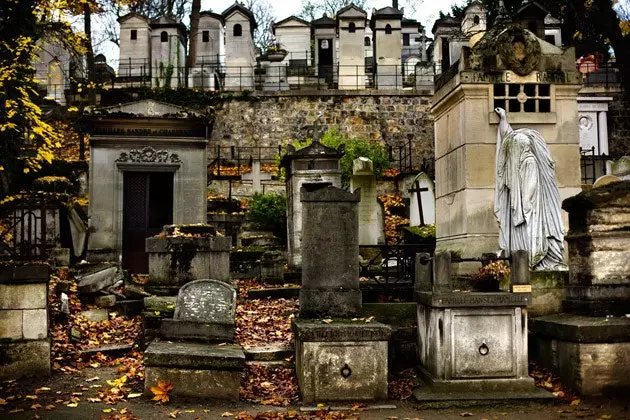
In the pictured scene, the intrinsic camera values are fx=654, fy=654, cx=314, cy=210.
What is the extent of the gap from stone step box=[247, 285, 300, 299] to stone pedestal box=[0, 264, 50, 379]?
4.33m

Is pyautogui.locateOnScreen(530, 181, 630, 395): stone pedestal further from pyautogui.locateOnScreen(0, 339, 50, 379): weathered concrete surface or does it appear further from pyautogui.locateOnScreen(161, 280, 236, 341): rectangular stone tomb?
pyautogui.locateOnScreen(0, 339, 50, 379): weathered concrete surface

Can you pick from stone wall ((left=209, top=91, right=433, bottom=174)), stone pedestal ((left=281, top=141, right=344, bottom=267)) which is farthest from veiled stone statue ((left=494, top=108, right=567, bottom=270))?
stone wall ((left=209, top=91, right=433, bottom=174))

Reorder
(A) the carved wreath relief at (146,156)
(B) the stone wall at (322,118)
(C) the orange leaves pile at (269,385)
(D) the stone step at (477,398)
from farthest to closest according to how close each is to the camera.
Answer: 1. (B) the stone wall at (322,118)
2. (A) the carved wreath relief at (146,156)
3. (C) the orange leaves pile at (269,385)
4. (D) the stone step at (477,398)

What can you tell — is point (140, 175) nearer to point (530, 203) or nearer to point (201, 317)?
point (201, 317)

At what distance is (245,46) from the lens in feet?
100

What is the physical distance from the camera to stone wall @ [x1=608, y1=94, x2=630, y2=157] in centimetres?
2930

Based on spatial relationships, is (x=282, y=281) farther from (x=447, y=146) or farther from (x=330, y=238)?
(x=330, y=238)

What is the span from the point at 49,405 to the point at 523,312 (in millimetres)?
4674

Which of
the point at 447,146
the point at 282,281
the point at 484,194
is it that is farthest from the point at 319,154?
the point at 484,194

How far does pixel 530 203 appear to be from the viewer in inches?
307

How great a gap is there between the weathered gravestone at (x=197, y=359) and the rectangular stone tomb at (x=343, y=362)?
2.27 ft

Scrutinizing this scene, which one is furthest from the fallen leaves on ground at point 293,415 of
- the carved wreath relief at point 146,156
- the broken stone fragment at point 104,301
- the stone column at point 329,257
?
the carved wreath relief at point 146,156

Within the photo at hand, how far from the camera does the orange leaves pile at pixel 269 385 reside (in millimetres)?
6579

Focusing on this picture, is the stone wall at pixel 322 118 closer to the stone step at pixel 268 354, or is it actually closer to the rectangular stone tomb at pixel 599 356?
the stone step at pixel 268 354
